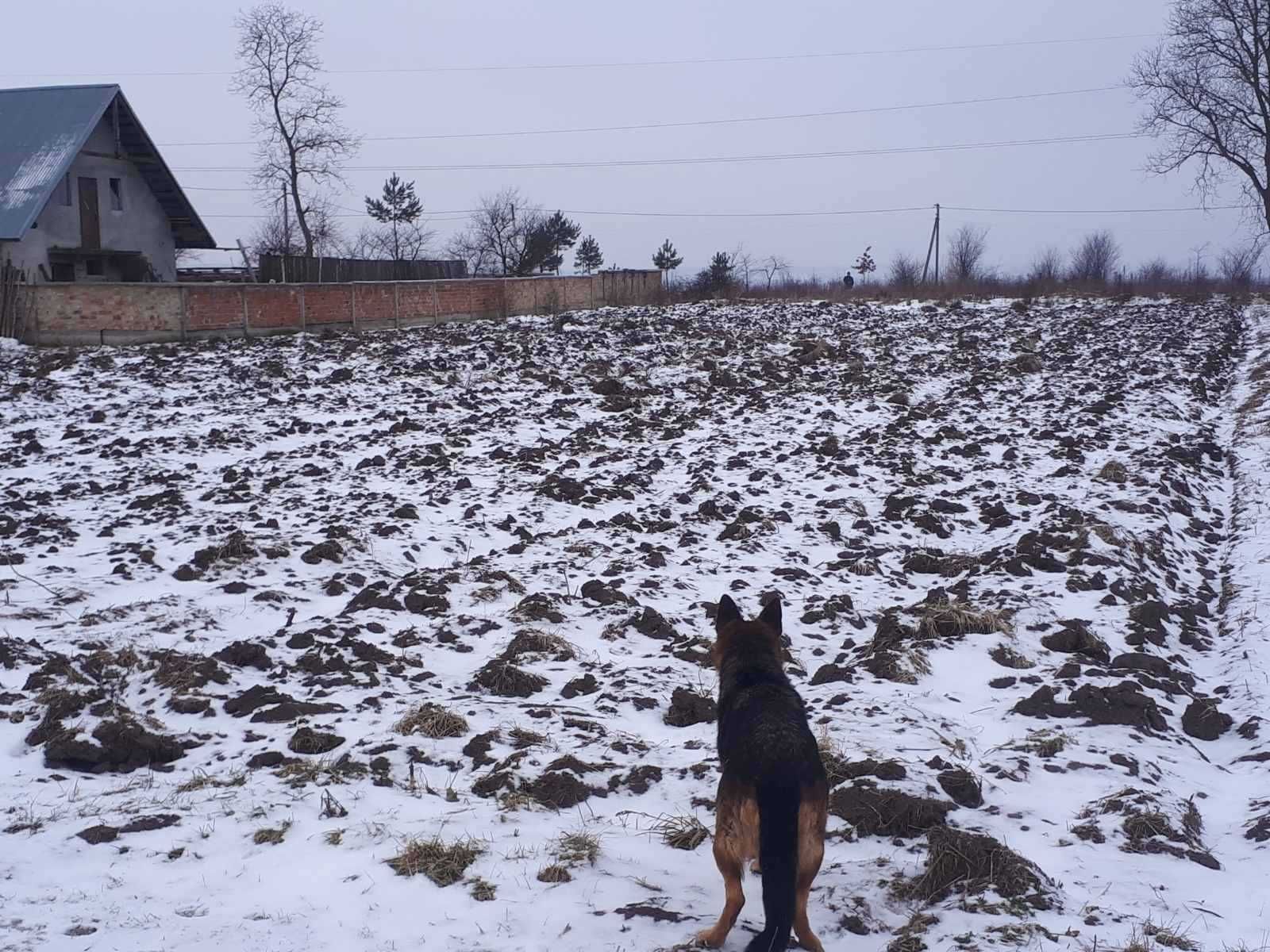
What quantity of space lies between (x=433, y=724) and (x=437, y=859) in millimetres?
1341

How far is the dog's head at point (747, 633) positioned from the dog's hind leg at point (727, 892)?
93 cm

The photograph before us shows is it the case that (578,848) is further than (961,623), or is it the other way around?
(961,623)

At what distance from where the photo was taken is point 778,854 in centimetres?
311

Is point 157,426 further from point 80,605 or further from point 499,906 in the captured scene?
point 499,906

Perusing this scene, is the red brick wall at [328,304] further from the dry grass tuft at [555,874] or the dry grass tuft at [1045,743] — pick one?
the dry grass tuft at [555,874]

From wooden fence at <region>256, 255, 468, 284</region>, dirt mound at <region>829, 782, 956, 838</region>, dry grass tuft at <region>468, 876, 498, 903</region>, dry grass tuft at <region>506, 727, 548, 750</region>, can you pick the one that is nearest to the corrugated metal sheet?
wooden fence at <region>256, 255, 468, 284</region>

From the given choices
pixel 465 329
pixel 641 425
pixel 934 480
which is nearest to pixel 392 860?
pixel 934 480

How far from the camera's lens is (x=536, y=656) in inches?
252

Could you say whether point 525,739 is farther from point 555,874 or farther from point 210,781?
point 210,781

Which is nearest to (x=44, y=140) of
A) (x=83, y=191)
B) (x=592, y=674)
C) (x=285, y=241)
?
(x=83, y=191)

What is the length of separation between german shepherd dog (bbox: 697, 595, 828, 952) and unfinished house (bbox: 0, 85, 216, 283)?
3178 cm

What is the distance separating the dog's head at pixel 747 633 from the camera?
4.14 m

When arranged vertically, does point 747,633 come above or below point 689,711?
above

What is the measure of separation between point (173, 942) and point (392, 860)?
2.74 feet
